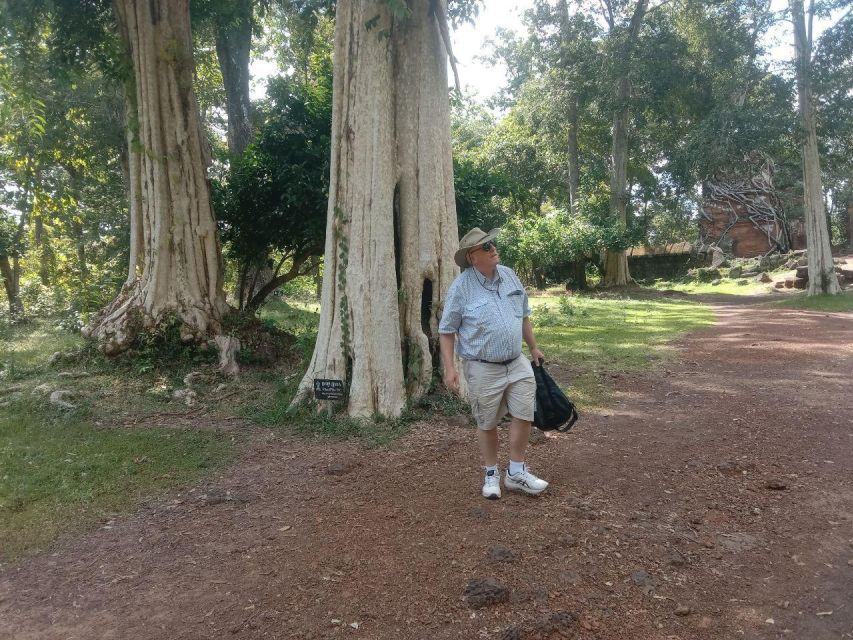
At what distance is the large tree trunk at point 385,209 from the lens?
6148 millimetres

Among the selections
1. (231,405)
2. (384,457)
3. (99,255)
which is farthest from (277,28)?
(384,457)

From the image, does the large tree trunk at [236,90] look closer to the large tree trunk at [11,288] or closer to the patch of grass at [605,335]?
the large tree trunk at [11,288]

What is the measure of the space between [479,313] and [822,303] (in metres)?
16.9

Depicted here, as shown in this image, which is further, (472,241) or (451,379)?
(472,241)

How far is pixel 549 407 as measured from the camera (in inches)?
169

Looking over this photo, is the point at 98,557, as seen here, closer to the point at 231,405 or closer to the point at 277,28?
the point at 231,405

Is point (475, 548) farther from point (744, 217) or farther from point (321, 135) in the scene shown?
point (744, 217)

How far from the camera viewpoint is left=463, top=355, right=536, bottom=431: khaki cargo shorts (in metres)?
4.14

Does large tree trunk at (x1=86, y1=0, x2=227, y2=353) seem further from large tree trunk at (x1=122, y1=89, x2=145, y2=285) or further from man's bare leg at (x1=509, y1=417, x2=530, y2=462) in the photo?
man's bare leg at (x1=509, y1=417, x2=530, y2=462)

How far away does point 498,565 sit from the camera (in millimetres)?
3314

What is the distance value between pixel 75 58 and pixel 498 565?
405 inches

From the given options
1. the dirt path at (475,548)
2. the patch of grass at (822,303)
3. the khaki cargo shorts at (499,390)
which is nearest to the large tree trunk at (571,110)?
the patch of grass at (822,303)

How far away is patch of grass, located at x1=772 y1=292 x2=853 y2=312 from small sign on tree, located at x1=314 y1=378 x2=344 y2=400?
1527 cm

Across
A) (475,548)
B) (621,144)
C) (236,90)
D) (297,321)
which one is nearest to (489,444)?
(475,548)
